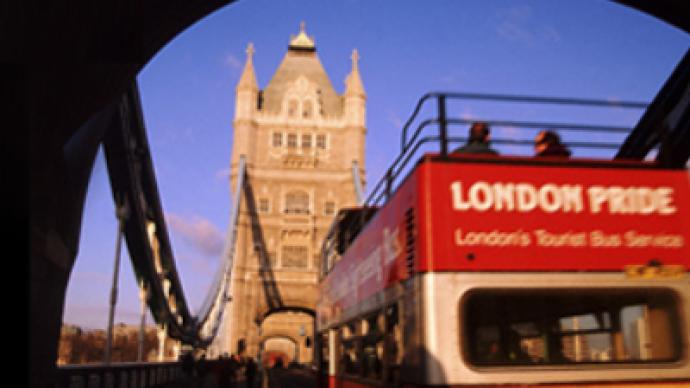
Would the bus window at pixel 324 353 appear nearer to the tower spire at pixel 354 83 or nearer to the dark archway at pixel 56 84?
the dark archway at pixel 56 84

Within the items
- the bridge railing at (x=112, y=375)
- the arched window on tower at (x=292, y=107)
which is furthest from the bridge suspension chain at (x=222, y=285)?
the bridge railing at (x=112, y=375)

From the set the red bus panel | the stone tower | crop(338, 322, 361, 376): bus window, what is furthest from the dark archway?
the stone tower

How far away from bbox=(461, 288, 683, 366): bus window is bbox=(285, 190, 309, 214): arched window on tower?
55.5 meters

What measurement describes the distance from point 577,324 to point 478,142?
182cm

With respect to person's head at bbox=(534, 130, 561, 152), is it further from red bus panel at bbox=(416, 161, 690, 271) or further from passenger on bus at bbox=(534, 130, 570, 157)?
red bus panel at bbox=(416, 161, 690, 271)

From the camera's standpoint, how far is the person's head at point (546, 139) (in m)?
6.08

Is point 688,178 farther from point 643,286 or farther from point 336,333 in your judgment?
point 336,333

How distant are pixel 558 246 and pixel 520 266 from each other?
0.35 m

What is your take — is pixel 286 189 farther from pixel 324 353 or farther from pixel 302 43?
pixel 324 353

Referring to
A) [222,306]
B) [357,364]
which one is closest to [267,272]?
[222,306]

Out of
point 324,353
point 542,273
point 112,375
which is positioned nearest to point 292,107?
point 112,375

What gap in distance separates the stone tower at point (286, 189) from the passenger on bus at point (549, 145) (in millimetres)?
49523

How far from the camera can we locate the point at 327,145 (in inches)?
2527

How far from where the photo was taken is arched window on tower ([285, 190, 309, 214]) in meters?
60.3
